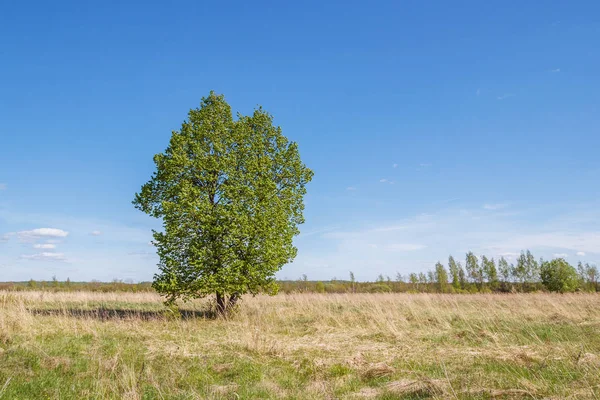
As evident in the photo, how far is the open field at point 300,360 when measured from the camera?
6.45 meters

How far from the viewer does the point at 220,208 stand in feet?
51.9

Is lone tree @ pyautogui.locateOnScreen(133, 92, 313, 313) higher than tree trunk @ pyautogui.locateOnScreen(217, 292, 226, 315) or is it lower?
higher

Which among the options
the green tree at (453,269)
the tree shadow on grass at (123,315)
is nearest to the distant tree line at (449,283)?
the green tree at (453,269)

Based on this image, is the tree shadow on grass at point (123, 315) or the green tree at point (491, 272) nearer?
the tree shadow on grass at point (123, 315)

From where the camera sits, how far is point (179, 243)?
16.1 m

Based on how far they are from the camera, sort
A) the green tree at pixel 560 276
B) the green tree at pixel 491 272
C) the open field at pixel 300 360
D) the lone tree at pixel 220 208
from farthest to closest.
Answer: the green tree at pixel 491 272 < the green tree at pixel 560 276 < the lone tree at pixel 220 208 < the open field at pixel 300 360

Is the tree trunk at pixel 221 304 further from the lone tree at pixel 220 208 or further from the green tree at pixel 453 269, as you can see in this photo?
the green tree at pixel 453 269

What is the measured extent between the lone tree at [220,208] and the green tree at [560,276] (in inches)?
1566

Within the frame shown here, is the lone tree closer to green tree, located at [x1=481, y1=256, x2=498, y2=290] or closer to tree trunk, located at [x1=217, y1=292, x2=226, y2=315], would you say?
tree trunk, located at [x1=217, y1=292, x2=226, y2=315]

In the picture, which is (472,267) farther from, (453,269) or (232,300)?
(232,300)

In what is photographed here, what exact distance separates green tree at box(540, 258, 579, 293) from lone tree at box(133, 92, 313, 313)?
39.8m

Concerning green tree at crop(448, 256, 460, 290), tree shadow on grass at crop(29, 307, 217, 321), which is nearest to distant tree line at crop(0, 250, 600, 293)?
green tree at crop(448, 256, 460, 290)

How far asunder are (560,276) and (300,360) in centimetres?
4640

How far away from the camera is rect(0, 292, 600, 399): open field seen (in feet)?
21.2
